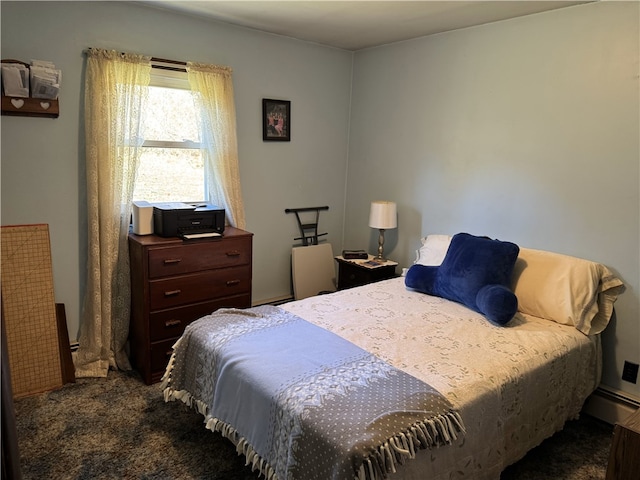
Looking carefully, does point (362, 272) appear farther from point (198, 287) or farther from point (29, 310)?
point (29, 310)

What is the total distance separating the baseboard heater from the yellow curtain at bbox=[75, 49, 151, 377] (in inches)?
118

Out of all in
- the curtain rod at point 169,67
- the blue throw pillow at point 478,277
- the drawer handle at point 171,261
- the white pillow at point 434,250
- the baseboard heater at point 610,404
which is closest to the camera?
the blue throw pillow at point 478,277

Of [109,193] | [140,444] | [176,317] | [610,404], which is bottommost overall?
[140,444]

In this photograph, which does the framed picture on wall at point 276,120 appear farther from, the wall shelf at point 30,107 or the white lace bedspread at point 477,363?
the white lace bedspread at point 477,363

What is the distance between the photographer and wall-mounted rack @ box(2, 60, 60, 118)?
99.6 inches

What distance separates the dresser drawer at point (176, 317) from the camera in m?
2.89

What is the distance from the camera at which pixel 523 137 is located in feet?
9.85

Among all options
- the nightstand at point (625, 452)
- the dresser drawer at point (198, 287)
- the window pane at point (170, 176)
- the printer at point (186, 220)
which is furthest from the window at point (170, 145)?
the nightstand at point (625, 452)

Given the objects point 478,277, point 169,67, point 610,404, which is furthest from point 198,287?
point 610,404

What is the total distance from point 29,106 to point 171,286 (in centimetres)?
133

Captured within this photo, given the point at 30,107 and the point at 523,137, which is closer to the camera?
the point at 30,107

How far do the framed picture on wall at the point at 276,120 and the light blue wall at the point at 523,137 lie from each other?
749mm

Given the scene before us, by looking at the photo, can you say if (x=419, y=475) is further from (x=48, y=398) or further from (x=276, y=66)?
(x=276, y=66)

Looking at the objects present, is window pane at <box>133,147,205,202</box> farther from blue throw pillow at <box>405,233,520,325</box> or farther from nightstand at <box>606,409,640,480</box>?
nightstand at <box>606,409,640,480</box>
